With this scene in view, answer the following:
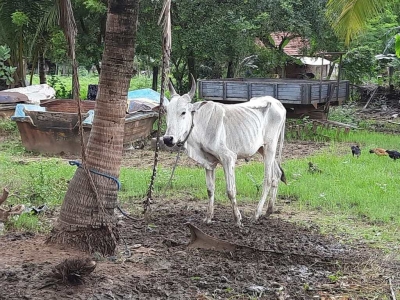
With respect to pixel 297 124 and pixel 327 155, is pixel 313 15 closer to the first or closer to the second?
pixel 297 124

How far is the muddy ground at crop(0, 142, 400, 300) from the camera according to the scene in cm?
486

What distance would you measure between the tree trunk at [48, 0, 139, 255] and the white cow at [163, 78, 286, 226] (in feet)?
3.99

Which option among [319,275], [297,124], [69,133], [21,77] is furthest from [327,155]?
[21,77]

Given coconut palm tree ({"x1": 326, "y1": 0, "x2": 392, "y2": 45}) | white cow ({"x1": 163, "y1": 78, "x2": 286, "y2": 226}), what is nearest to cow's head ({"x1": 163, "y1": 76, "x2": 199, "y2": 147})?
white cow ({"x1": 163, "y1": 78, "x2": 286, "y2": 226})

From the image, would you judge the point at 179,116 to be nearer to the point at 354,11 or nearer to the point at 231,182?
the point at 231,182

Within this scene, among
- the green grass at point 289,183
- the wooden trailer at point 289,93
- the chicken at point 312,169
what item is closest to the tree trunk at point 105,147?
the green grass at point 289,183

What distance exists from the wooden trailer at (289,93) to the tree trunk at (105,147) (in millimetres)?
9797

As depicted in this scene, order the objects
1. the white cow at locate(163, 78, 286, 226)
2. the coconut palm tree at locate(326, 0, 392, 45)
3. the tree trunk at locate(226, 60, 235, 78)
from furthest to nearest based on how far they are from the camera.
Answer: the tree trunk at locate(226, 60, 235, 78) < the coconut palm tree at locate(326, 0, 392, 45) < the white cow at locate(163, 78, 286, 226)

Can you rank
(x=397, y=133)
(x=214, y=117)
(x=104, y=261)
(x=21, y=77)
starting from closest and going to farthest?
(x=104, y=261)
(x=214, y=117)
(x=397, y=133)
(x=21, y=77)

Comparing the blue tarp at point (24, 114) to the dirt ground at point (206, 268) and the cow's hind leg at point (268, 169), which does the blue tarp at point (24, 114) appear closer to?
the cow's hind leg at point (268, 169)

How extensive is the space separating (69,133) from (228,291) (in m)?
8.12

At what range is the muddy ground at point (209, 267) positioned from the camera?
4859 millimetres

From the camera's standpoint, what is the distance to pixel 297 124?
1565 centimetres

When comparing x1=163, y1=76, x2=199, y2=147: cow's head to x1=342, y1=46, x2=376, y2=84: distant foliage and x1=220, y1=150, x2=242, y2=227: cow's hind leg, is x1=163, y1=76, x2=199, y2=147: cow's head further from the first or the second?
x1=342, y1=46, x2=376, y2=84: distant foliage
